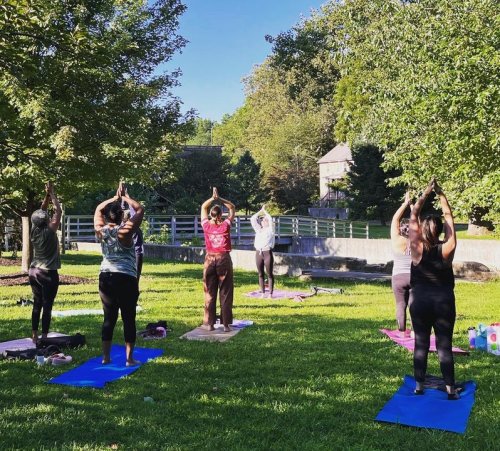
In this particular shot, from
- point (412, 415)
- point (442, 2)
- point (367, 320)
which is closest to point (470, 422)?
point (412, 415)

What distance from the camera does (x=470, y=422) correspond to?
4.61 metres

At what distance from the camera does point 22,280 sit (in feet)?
48.2

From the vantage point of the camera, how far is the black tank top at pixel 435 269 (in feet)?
17.1

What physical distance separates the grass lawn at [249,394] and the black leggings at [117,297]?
1.92 ft

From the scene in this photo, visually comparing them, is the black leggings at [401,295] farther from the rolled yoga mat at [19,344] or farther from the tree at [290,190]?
the tree at [290,190]

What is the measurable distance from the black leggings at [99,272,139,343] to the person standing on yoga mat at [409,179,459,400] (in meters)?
3.07

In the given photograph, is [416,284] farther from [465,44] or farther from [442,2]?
[442,2]

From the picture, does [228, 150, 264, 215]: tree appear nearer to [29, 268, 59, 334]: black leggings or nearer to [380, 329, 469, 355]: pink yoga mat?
[380, 329, 469, 355]: pink yoga mat

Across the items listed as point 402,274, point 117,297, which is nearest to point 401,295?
point 402,274

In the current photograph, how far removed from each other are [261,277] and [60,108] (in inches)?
234

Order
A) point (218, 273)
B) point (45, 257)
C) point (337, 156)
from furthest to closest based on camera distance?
point (337, 156) < point (218, 273) < point (45, 257)

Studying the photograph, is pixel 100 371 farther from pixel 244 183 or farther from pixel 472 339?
pixel 244 183

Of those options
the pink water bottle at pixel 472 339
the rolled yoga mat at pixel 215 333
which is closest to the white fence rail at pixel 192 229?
the rolled yoga mat at pixel 215 333

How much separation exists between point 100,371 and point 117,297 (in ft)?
2.72
